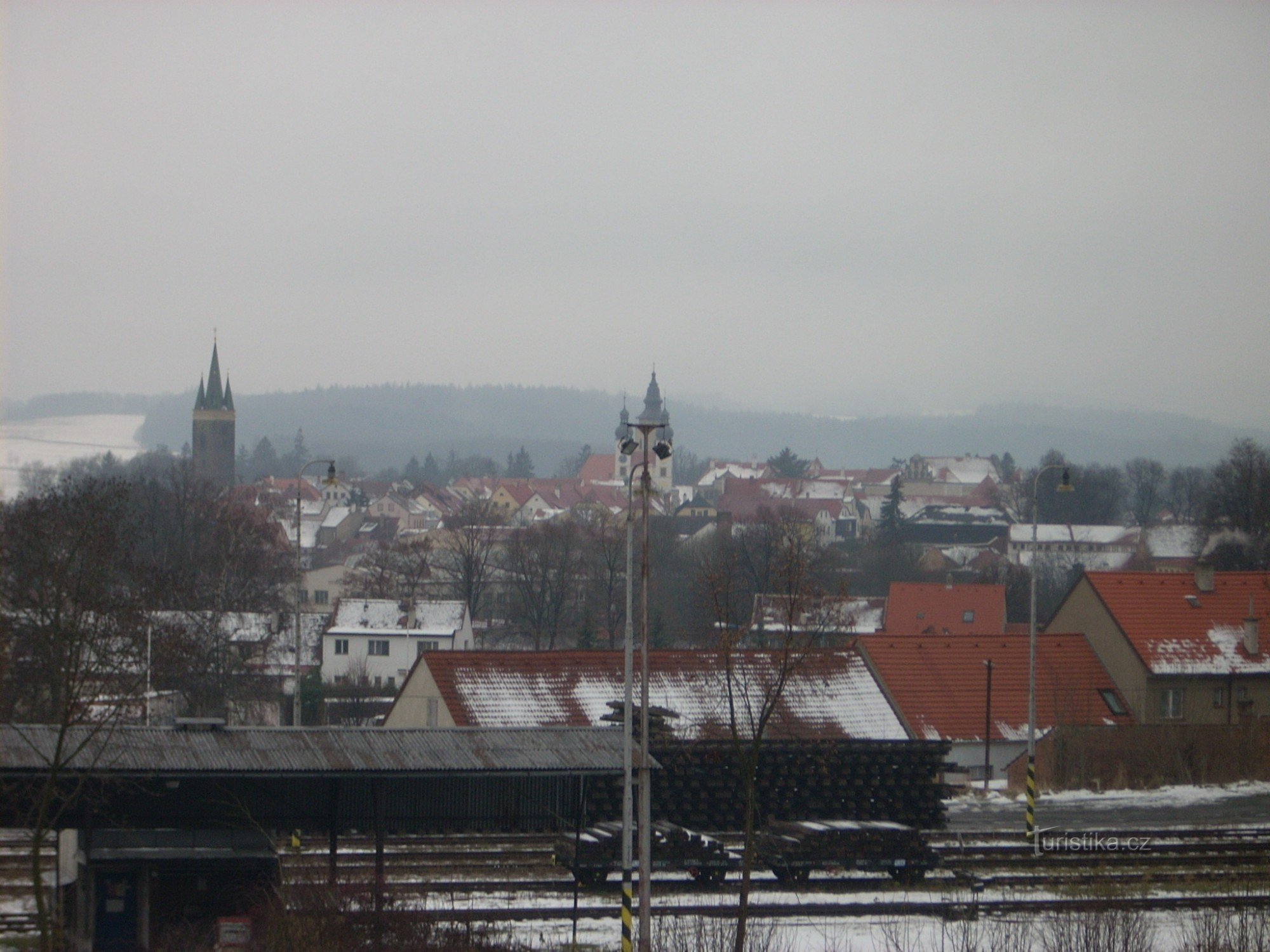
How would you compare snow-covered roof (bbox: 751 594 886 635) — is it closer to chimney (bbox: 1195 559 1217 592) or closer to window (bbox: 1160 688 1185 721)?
window (bbox: 1160 688 1185 721)

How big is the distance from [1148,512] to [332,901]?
159408mm

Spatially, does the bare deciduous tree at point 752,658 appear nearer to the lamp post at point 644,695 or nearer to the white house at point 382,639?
the lamp post at point 644,695

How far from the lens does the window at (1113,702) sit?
36406mm

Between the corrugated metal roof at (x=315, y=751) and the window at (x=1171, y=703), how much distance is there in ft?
72.6

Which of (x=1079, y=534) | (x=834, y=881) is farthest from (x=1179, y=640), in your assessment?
(x=1079, y=534)

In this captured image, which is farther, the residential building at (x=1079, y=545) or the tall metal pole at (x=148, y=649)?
the residential building at (x=1079, y=545)

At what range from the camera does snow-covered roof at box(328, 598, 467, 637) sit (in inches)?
2574

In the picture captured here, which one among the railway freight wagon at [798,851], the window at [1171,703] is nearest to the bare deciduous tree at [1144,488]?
the window at [1171,703]

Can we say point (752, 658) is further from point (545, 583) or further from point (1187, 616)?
point (545, 583)

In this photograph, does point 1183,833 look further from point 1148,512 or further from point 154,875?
point 1148,512

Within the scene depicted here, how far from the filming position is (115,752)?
17188mm

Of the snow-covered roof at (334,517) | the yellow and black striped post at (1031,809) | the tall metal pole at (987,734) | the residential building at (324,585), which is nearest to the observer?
the yellow and black striped post at (1031,809)

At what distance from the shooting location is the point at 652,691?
30797 millimetres

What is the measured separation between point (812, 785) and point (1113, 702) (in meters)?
14.7
